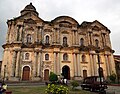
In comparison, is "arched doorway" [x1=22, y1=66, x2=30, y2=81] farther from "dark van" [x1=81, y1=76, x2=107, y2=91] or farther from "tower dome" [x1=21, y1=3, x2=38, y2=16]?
"tower dome" [x1=21, y1=3, x2=38, y2=16]

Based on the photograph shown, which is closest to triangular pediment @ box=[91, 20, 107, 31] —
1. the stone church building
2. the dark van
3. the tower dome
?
the stone church building

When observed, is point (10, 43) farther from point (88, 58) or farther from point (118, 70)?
point (118, 70)

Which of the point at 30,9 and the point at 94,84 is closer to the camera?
the point at 94,84

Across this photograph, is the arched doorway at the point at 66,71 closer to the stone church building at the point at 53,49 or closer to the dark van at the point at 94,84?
the stone church building at the point at 53,49

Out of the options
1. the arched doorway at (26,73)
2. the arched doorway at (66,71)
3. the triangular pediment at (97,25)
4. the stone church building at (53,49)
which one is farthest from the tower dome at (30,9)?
the arched doorway at (66,71)

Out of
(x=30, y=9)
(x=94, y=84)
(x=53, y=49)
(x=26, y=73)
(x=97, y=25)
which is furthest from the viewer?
(x=30, y=9)

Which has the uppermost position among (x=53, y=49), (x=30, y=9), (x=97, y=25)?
(x=30, y=9)

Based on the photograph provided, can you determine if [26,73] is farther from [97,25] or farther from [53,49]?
[97,25]

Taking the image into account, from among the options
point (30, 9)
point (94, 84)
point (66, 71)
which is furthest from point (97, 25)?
point (94, 84)

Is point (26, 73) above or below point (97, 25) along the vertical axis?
below

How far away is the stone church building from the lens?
30.0 m

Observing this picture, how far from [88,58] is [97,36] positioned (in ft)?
22.4

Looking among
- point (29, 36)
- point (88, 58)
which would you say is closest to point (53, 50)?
point (29, 36)

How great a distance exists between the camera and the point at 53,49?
3228cm
